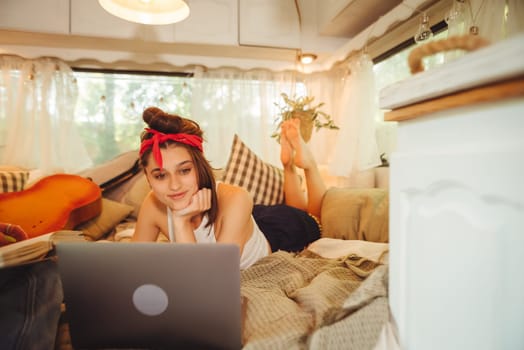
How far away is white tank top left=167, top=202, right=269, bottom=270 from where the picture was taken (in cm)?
100

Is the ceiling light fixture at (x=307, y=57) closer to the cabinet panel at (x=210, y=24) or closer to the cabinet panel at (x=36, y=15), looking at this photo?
the cabinet panel at (x=210, y=24)

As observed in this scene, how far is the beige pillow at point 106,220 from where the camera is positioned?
156cm

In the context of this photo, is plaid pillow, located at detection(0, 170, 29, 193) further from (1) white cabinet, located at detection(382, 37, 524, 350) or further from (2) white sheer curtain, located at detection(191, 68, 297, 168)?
(1) white cabinet, located at detection(382, 37, 524, 350)

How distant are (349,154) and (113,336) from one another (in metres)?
2.02

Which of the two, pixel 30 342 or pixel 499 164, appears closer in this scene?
pixel 499 164

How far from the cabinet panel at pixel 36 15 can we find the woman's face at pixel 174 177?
5.94 ft

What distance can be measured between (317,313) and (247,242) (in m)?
0.54

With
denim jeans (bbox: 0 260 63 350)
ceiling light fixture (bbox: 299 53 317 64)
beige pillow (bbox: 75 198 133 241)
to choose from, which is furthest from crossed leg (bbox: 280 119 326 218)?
denim jeans (bbox: 0 260 63 350)

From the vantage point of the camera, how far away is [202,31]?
217cm

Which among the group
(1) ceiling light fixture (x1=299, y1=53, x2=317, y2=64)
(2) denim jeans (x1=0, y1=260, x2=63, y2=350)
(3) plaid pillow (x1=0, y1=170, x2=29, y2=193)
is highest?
A: (1) ceiling light fixture (x1=299, y1=53, x2=317, y2=64)

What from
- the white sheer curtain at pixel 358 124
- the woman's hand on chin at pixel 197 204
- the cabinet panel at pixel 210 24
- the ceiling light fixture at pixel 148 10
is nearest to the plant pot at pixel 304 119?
the white sheer curtain at pixel 358 124

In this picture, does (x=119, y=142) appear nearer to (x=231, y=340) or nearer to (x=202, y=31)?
(x=202, y=31)

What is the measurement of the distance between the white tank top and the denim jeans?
0.40 m

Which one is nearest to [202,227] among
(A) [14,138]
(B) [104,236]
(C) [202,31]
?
(B) [104,236]
